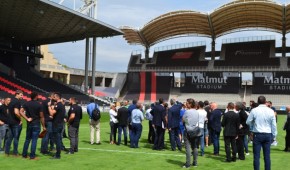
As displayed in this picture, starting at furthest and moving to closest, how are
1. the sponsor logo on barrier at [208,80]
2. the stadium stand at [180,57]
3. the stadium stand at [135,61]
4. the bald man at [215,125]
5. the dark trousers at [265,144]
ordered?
the stadium stand at [135,61]
the stadium stand at [180,57]
the sponsor logo on barrier at [208,80]
the bald man at [215,125]
the dark trousers at [265,144]

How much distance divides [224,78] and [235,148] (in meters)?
45.2

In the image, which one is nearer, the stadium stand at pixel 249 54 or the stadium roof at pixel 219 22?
the stadium roof at pixel 219 22

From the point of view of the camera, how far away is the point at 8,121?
403 inches

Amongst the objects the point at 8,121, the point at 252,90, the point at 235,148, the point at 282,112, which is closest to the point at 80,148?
the point at 8,121

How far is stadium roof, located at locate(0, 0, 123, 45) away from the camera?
34.7 meters

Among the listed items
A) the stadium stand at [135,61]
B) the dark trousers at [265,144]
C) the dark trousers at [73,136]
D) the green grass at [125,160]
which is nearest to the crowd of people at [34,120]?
the dark trousers at [73,136]

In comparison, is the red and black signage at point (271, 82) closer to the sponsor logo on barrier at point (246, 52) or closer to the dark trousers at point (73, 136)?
the sponsor logo on barrier at point (246, 52)

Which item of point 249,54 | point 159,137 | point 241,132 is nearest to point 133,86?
point 249,54

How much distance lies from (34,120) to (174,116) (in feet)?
15.1

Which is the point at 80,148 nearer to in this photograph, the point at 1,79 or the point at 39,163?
the point at 39,163

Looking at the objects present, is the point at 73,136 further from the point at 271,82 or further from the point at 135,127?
the point at 271,82

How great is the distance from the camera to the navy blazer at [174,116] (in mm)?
11898

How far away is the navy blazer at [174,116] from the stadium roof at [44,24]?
24.5 meters

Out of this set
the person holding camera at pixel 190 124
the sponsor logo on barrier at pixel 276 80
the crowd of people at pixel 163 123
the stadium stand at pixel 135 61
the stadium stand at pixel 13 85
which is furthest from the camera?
the stadium stand at pixel 135 61
